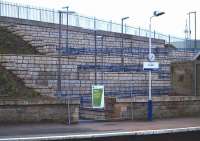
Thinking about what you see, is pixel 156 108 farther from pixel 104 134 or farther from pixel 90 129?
pixel 104 134

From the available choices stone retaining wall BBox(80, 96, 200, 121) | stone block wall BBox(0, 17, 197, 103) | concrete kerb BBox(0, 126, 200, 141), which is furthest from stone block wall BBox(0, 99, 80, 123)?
stone block wall BBox(0, 17, 197, 103)

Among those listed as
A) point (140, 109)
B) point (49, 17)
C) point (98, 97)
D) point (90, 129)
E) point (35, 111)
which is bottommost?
point (90, 129)

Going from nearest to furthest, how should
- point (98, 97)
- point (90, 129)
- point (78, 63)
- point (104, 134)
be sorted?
point (104, 134), point (90, 129), point (98, 97), point (78, 63)

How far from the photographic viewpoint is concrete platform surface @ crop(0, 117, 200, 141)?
1798cm

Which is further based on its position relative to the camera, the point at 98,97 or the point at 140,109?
the point at 140,109

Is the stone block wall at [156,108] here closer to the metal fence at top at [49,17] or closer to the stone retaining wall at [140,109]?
the stone retaining wall at [140,109]

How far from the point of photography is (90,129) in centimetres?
2041

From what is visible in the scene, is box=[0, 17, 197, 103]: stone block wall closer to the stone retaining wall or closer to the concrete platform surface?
the stone retaining wall

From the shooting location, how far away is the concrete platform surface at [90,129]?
1798cm

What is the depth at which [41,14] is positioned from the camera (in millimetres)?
38469

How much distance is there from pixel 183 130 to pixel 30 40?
14.4 meters

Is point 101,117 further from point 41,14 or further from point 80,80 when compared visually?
point 41,14

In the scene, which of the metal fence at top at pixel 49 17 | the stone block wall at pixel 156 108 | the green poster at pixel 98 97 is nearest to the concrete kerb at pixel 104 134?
the stone block wall at pixel 156 108

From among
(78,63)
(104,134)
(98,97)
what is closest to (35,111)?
(98,97)
